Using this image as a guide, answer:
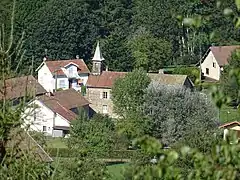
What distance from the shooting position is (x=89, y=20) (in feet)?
138

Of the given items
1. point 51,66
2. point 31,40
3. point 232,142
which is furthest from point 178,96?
point 232,142

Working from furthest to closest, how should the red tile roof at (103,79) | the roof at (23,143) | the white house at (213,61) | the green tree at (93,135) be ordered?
the white house at (213,61)
the red tile roof at (103,79)
the green tree at (93,135)
the roof at (23,143)

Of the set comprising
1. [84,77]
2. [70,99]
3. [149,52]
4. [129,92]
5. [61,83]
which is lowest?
[70,99]

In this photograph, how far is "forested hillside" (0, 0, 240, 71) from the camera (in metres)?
36.5

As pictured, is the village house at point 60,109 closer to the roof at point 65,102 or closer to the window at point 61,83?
the roof at point 65,102

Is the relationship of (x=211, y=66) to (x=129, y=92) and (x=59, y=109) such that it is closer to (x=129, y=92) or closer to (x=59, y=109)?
(x=129, y=92)

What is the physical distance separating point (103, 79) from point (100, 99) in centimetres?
83

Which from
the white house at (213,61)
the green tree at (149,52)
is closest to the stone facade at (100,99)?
the green tree at (149,52)

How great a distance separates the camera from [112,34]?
1501 inches

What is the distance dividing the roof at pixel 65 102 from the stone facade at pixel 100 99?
110 centimetres

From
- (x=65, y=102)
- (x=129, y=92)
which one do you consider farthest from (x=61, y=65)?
(x=129, y=92)

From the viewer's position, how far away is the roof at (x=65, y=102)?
Result: 26391mm

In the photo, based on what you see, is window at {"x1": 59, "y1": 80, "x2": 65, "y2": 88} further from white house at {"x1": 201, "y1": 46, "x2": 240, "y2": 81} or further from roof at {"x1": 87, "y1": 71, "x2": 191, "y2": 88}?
white house at {"x1": 201, "y1": 46, "x2": 240, "y2": 81}

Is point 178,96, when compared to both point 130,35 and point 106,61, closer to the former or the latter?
point 106,61
